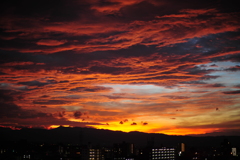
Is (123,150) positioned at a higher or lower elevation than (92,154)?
lower

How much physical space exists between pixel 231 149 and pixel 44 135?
136 m

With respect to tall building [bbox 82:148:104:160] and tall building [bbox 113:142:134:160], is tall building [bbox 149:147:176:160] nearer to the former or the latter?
tall building [bbox 113:142:134:160]

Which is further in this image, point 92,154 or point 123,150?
point 123,150

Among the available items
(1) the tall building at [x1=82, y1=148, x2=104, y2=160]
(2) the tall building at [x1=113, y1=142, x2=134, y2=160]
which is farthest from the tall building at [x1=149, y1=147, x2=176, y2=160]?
(1) the tall building at [x1=82, y1=148, x2=104, y2=160]

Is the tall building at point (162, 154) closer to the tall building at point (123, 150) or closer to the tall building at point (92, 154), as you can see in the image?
the tall building at point (123, 150)

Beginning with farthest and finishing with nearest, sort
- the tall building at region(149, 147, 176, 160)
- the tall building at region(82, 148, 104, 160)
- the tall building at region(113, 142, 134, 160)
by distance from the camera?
the tall building at region(113, 142, 134, 160) < the tall building at region(149, 147, 176, 160) < the tall building at region(82, 148, 104, 160)

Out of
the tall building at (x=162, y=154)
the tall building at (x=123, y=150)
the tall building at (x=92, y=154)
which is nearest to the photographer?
the tall building at (x=92, y=154)

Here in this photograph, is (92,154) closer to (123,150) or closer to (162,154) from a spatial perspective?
(123,150)

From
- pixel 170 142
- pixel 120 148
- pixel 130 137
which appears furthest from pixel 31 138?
pixel 120 148

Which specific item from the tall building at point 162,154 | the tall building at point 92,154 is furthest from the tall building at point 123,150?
the tall building at point 92,154

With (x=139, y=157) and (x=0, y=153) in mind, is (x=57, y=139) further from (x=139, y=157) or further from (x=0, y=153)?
(x=0, y=153)

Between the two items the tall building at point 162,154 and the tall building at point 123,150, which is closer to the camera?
the tall building at point 162,154

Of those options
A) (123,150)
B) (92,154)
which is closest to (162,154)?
(123,150)

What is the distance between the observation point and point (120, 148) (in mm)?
86312
